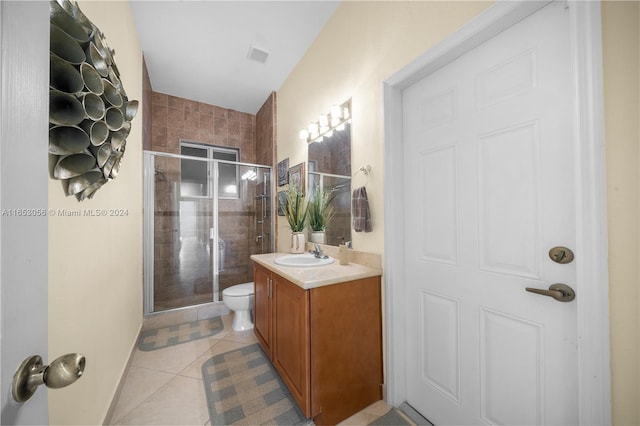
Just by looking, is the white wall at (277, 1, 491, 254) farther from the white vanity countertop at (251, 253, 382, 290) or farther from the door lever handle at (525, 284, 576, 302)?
the door lever handle at (525, 284, 576, 302)

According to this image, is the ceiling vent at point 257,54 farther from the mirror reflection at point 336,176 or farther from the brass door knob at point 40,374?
the brass door knob at point 40,374

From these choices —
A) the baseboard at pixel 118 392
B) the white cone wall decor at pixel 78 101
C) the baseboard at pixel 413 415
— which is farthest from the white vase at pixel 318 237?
the baseboard at pixel 118 392

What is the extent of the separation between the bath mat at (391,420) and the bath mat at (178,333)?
65.4 inches

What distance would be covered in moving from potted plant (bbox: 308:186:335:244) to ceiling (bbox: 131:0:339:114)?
54.6 inches

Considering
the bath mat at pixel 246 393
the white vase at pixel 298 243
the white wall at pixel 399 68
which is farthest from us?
the white vase at pixel 298 243

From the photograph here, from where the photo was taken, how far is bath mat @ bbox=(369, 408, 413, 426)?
1.30 meters

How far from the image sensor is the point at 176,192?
9.54 ft

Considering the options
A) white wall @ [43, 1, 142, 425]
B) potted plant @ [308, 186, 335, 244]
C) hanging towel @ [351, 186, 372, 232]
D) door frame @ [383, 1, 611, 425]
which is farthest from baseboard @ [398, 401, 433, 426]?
white wall @ [43, 1, 142, 425]

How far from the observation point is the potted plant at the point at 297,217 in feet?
7.44

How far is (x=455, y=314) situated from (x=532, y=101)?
988 mm

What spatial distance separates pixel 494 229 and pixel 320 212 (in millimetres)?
1281

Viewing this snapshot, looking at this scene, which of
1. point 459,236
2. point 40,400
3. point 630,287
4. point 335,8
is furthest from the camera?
point 335,8

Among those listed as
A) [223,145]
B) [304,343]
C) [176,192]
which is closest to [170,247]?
[176,192]

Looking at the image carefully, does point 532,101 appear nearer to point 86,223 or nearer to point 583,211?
point 583,211
